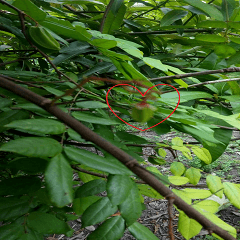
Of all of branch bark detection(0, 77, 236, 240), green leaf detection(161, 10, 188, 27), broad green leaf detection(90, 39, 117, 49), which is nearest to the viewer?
branch bark detection(0, 77, 236, 240)

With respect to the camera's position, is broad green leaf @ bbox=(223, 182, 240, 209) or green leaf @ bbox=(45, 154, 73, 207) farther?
broad green leaf @ bbox=(223, 182, 240, 209)

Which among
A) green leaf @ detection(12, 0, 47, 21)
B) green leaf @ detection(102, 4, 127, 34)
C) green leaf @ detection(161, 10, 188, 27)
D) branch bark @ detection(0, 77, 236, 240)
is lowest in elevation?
branch bark @ detection(0, 77, 236, 240)

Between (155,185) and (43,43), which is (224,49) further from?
(155,185)

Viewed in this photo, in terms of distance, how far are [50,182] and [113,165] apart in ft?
0.32

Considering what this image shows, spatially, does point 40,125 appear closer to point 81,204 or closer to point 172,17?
point 81,204

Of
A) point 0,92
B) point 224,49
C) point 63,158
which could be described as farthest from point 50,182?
point 224,49

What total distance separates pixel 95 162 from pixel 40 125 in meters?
0.11

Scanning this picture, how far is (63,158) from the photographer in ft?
1.10

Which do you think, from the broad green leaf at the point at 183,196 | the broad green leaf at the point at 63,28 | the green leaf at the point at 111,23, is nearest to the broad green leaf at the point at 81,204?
the broad green leaf at the point at 183,196

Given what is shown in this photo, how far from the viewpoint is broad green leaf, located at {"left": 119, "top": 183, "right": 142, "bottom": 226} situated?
0.38m

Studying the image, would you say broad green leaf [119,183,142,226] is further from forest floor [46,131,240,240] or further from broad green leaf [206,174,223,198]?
forest floor [46,131,240,240]

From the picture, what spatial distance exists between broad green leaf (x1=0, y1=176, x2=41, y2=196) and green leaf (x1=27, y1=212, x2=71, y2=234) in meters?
0.06

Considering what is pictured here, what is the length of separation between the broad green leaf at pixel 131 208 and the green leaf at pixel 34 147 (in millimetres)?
148

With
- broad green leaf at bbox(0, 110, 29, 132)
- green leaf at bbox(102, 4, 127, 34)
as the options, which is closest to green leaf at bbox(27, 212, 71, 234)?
broad green leaf at bbox(0, 110, 29, 132)
